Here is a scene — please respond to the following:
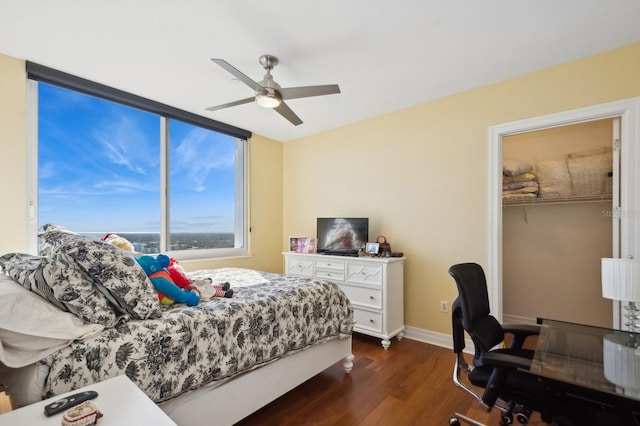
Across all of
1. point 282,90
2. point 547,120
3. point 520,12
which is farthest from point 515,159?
point 282,90

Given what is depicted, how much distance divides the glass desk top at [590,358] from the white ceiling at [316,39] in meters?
1.95

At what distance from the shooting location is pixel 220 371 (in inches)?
62.8

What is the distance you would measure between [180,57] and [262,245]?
267 cm

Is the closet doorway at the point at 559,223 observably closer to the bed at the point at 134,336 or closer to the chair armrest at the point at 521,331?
the chair armrest at the point at 521,331

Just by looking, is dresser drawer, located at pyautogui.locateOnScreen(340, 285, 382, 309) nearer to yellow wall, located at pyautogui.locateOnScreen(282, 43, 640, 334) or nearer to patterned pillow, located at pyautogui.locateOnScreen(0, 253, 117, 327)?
yellow wall, located at pyautogui.locateOnScreen(282, 43, 640, 334)

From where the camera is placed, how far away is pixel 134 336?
135 centimetres

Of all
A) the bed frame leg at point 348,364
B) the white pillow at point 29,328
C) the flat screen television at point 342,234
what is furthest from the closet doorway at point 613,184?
the white pillow at point 29,328

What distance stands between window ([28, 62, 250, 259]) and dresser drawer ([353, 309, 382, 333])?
1.89 m

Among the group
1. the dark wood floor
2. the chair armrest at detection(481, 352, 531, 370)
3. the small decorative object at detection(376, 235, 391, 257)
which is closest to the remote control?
the dark wood floor

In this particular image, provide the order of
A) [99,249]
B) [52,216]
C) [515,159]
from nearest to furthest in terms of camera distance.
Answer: [99,249] < [52,216] < [515,159]

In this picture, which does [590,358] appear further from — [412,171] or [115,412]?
[412,171]

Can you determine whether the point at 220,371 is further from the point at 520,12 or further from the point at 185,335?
the point at 520,12

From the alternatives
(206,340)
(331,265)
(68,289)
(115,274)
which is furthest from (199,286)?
(331,265)

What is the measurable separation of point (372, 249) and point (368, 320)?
0.75 metres
